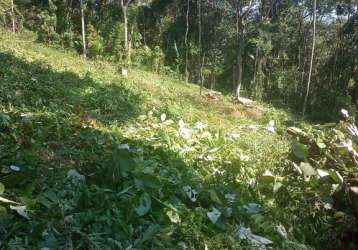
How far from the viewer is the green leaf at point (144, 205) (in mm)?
3230

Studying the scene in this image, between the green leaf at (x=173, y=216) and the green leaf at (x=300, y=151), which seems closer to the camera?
the green leaf at (x=173, y=216)

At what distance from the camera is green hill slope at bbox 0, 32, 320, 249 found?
2.93 metres

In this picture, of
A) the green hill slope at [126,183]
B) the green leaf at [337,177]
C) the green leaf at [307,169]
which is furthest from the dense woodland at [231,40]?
the green leaf at [337,177]

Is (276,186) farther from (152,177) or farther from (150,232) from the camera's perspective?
(150,232)

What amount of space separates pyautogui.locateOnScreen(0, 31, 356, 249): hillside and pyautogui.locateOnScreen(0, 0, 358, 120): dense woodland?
13810mm

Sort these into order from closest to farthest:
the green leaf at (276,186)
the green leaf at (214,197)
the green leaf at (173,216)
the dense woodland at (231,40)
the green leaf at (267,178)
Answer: the green leaf at (173,216) → the green leaf at (214,197) → the green leaf at (276,186) → the green leaf at (267,178) → the dense woodland at (231,40)

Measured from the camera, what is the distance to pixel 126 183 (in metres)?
3.55

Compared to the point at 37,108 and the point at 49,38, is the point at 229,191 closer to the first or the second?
Answer: the point at 37,108

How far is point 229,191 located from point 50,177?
1.92 metres

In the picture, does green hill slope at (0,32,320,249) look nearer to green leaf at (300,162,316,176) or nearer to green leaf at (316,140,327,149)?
green leaf at (300,162,316,176)

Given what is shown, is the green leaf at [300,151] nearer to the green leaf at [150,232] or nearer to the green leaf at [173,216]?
the green leaf at [173,216]

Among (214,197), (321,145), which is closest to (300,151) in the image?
(321,145)

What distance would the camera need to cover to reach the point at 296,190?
494 cm

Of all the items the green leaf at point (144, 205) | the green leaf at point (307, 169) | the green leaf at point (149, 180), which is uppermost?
the green leaf at point (149, 180)
